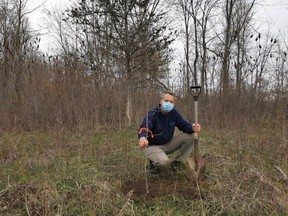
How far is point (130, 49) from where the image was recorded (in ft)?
33.4

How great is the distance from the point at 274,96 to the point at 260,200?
662 centimetres

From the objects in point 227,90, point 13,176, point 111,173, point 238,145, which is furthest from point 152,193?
point 227,90

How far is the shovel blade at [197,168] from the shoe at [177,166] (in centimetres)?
33

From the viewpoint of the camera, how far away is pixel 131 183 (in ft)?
11.8

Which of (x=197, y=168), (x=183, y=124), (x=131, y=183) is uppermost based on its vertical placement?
(x=183, y=124)

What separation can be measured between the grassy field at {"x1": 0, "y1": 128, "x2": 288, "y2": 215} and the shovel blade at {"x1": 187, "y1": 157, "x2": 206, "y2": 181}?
95 mm

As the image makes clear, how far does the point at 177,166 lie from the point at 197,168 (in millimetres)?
508

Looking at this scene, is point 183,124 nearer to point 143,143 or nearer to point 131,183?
point 143,143

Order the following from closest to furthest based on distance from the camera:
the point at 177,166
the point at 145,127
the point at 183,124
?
the point at 145,127
the point at 177,166
the point at 183,124

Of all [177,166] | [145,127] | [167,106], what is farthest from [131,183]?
[167,106]

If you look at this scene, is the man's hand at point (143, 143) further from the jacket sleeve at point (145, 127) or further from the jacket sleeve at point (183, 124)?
the jacket sleeve at point (183, 124)

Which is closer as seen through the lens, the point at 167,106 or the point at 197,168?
the point at 197,168

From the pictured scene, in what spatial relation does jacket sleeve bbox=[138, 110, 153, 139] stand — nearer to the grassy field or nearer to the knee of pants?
the knee of pants

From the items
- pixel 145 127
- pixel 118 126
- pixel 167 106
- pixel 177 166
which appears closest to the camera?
pixel 145 127
